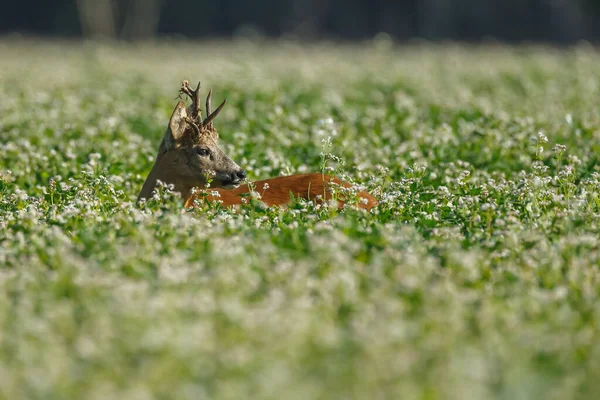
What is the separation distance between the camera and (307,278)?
5.54 m

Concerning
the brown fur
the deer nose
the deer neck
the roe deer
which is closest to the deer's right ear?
the roe deer

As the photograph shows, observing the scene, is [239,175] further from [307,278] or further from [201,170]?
[307,278]

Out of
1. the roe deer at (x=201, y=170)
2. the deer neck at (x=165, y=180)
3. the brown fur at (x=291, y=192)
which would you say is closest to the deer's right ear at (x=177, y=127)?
the roe deer at (x=201, y=170)

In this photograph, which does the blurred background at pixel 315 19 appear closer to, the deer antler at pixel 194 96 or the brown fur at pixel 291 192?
the brown fur at pixel 291 192

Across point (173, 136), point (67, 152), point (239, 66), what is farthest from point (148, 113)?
point (239, 66)

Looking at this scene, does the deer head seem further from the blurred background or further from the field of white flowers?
the blurred background

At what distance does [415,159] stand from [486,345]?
243 inches

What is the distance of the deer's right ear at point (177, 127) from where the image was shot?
8609mm

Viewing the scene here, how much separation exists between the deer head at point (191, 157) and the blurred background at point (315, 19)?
116 ft

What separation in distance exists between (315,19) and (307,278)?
4975 centimetres

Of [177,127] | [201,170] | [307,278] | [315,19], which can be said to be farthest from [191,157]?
[315,19]

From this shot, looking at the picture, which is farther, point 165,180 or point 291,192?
point 165,180

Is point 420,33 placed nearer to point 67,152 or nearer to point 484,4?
point 484,4

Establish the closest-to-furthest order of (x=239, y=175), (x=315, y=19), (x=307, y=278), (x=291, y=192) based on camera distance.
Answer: (x=307, y=278) < (x=291, y=192) < (x=239, y=175) < (x=315, y=19)
